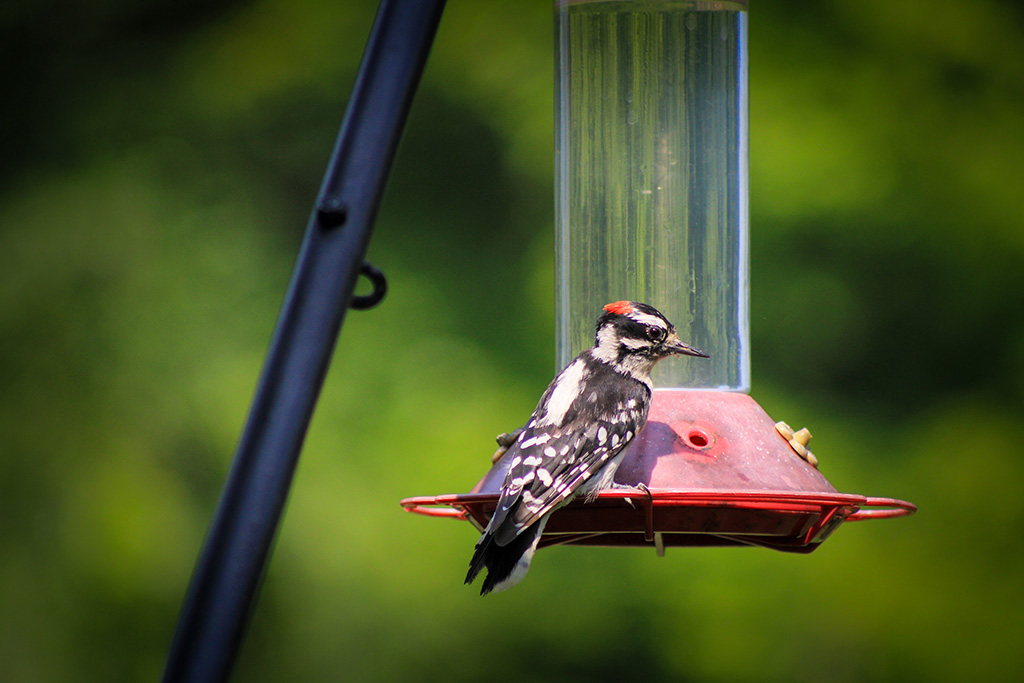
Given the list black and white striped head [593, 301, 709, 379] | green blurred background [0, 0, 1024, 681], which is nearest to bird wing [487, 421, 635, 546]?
black and white striped head [593, 301, 709, 379]

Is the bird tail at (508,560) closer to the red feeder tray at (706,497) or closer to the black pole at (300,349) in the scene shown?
the red feeder tray at (706,497)

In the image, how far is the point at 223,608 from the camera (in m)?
1.37

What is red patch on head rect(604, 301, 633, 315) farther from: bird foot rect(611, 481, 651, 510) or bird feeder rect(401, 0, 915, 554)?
bird foot rect(611, 481, 651, 510)

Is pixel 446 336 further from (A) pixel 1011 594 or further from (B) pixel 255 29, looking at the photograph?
(A) pixel 1011 594

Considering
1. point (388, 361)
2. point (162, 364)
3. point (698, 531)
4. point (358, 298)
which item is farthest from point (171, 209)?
point (358, 298)

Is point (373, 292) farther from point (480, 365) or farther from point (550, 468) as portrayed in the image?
point (480, 365)

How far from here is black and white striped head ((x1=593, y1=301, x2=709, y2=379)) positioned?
2932 mm

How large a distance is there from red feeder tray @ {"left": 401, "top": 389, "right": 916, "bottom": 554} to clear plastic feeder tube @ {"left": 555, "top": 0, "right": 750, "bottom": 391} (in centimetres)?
35

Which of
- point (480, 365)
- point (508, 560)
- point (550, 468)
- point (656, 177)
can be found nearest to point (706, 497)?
point (550, 468)

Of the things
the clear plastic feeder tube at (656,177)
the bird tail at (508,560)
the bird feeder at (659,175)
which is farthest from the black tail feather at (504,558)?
the clear plastic feeder tube at (656,177)

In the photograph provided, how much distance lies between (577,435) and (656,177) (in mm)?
918

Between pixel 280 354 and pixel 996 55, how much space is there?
6.18m

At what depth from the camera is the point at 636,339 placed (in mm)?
2941

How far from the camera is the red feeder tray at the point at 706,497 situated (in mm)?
2504
